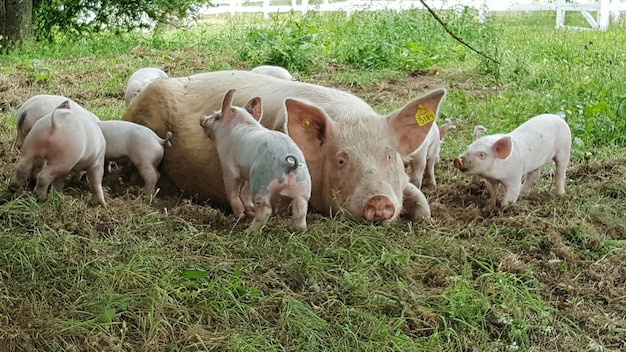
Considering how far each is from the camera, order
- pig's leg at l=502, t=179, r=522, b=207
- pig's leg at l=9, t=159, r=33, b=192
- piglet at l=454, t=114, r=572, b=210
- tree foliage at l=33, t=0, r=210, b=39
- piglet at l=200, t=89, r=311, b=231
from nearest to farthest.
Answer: piglet at l=200, t=89, r=311, b=231
pig's leg at l=9, t=159, r=33, b=192
piglet at l=454, t=114, r=572, b=210
pig's leg at l=502, t=179, r=522, b=207
tree foliage at l=33, t=0, r=210, b=39

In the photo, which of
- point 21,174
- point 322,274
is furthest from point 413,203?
point 21,174

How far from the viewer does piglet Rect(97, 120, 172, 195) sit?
5383 millimetres

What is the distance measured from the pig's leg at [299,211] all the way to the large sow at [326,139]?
29 cm

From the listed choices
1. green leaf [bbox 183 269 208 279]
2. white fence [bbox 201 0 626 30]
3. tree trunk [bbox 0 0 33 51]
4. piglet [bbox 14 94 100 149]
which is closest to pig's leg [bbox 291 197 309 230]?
green leaf [bbox 183 269 208 279]

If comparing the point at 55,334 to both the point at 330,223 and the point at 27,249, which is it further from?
the point at 330,223

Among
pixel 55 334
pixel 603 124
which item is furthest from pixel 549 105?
pixel 55 334

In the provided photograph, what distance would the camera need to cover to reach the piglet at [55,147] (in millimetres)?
4691

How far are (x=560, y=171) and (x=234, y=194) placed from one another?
2.25m

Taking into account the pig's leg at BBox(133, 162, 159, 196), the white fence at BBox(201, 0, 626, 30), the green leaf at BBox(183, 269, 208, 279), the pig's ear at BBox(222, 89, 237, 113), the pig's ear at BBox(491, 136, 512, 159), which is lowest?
the white fence at BBox(201, 0, 626, 30)

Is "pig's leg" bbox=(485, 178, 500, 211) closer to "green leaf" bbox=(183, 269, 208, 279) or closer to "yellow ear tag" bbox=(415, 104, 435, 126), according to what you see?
"yellow ear tag" bbox=(415, 104, 435, 126)

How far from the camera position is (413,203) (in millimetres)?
5184

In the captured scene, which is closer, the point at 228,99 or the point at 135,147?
the point at 228,99

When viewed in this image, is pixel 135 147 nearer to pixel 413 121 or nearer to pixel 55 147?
pixel 55 147

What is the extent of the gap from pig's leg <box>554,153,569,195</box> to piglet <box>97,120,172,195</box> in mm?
2630
